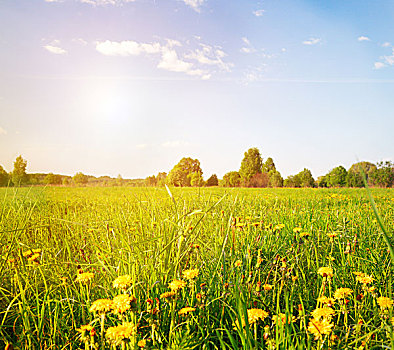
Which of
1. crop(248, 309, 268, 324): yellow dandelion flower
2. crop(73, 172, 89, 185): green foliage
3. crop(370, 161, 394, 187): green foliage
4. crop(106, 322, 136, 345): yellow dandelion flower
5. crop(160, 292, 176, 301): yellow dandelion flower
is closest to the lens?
crop(106, 322, 136, 345): yellow dandelion flower

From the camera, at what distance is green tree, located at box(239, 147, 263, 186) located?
39.3 m

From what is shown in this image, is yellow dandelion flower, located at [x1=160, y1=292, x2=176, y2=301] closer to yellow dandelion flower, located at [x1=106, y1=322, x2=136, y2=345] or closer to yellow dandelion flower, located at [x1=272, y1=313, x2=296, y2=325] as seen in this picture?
yellow dandelion flower, located at [x1=106, y1=322, x2=136, y2=345]

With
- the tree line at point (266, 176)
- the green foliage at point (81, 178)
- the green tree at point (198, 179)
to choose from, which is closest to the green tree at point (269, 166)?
the tree line at point (266, 176)

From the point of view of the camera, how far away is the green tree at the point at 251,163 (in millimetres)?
39325

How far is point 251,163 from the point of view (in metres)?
39.6

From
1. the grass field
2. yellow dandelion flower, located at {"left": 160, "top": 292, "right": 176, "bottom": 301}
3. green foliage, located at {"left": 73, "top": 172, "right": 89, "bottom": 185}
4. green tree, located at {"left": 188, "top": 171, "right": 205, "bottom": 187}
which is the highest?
green foliage, located at {"left": 73, "top": 172, "right": 89, "bottom": 185}

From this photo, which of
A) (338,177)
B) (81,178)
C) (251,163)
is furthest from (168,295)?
(81,178)

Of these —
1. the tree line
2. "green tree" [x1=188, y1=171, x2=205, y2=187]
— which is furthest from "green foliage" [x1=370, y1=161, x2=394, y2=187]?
"green tree" [x1=188, y1=171, x2=205, y2=187]

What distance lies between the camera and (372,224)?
11.9ft

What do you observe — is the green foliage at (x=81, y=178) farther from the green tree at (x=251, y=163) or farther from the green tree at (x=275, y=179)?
the green tree at (x=275, y=179)

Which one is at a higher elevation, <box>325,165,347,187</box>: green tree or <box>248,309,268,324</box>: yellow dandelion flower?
<box>325,165,347,187</box>: green tree

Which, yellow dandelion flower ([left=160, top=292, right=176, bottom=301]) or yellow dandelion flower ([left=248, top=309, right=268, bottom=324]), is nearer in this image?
yellow dandelion flower ([left=248, top=309, right=268, bottom=324])

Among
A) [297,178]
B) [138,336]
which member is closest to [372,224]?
[138,336]

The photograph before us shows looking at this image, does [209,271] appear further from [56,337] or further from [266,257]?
[56,337]
